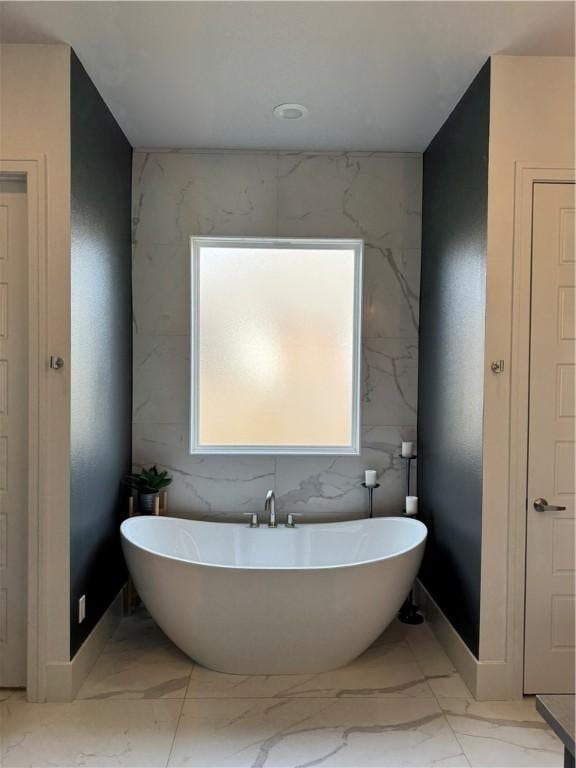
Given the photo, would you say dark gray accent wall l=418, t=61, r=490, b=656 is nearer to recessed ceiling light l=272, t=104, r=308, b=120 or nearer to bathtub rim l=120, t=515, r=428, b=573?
bathtub rim l=120, t=515, r=428, b=573

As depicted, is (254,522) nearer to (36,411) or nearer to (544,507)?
(36,411)

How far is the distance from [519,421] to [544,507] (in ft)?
1.24

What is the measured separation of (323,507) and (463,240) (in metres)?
1.72

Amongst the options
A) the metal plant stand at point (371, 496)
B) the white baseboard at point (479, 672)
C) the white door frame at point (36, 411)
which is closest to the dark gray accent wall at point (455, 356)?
the white baseboard at point (479, 672)

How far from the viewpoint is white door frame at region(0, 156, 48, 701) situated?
7.55ft

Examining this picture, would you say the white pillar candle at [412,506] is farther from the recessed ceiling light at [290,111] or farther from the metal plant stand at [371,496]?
the recessed ceiling light at [290,111]

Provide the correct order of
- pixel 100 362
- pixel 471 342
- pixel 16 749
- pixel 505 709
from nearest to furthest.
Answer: pixel 16 749
pixel 505 709
pixel 471 342
pixel 100 362

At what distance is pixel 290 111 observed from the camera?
110 inches

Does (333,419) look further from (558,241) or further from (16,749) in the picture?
(16,749)

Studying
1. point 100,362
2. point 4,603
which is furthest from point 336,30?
point 4,603

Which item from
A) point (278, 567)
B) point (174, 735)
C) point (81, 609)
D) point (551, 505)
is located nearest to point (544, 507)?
point (551, 505)

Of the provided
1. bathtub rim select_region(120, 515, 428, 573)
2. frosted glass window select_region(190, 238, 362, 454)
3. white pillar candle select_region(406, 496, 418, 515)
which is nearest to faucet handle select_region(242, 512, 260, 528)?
bathtub rim select_region(120, 515, 428, 573)

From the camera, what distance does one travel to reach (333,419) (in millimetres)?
3512

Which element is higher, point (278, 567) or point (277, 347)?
point (277, 347)
